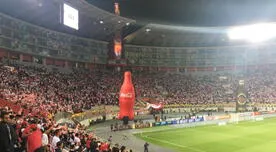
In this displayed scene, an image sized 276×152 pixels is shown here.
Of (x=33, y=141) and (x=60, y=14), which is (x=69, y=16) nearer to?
(x=60, y=14)

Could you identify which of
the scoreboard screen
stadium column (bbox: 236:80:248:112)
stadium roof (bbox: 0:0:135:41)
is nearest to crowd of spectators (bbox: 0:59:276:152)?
stadium column (bbox: 236:80:248:112)

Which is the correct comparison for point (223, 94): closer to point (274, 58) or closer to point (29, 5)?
point (274, 58)

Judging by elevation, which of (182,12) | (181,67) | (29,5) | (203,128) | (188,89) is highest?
(182,12)

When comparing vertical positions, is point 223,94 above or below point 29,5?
below

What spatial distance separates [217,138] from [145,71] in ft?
159

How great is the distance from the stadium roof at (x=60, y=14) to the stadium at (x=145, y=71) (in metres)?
0.18

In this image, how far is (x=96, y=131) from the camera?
4553cm

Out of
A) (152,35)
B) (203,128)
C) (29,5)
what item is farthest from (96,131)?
(152,35)

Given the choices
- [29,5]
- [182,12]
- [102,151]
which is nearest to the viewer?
[102,151]

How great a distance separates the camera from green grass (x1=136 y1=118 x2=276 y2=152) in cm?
3481

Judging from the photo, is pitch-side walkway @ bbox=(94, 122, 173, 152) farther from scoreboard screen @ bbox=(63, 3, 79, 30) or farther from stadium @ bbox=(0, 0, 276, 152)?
scoreboard screen @ bbox=(63, 3, 79, 30)

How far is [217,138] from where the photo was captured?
40.9m

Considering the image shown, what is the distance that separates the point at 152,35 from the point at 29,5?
40.3 meters

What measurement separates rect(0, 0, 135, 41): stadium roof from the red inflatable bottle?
1511cm
